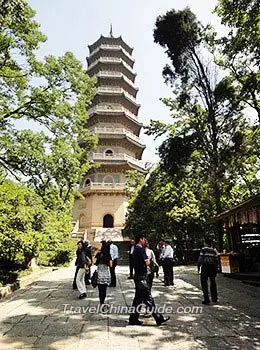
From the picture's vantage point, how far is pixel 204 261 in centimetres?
669

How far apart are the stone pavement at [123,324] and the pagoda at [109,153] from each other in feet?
69.0

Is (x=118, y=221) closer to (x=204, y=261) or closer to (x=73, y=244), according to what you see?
(x=73, y=244)

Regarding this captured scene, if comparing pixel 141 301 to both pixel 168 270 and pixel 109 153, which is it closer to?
pixel 168 270

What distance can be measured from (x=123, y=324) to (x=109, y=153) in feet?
84.6

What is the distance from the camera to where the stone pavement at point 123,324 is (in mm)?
4027

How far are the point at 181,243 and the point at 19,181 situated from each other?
10293 mm

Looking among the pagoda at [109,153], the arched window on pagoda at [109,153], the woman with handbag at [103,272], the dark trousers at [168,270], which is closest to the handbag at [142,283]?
the woman with handbag at [103,272]

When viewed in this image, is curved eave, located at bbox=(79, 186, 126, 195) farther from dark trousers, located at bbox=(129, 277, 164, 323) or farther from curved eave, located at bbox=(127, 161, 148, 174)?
dark trousers, located at bbox=(129, 277, 164, 323)

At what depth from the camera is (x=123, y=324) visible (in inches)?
192

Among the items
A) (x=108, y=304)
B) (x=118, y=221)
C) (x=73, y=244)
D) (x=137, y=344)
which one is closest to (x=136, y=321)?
(x=137, y=344)

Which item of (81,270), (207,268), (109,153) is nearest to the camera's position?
(207,268)

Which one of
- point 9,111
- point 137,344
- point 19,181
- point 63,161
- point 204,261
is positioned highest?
point 9,111

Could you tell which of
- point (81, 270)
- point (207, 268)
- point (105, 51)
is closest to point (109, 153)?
point (105, 51)

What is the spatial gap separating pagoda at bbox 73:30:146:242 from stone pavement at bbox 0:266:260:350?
21.0 meters
